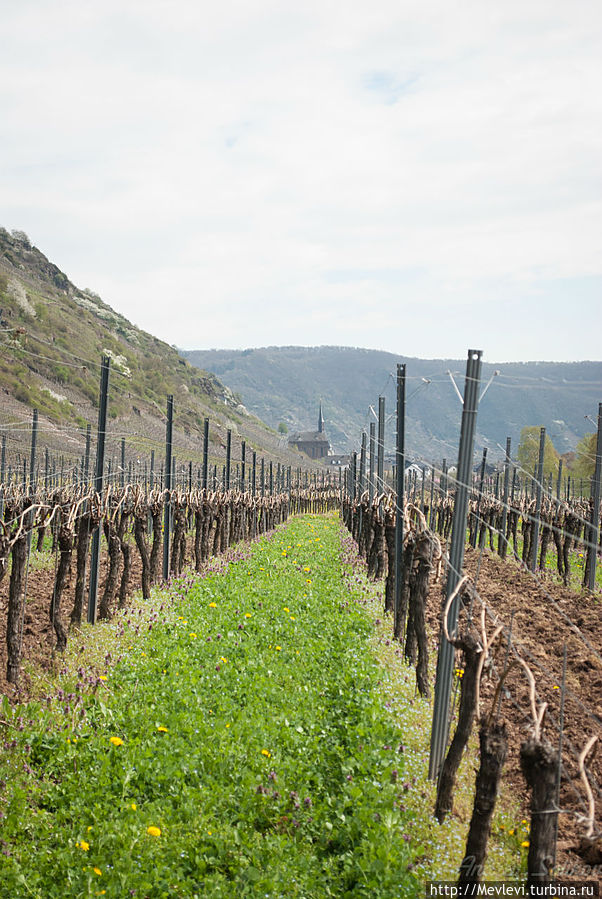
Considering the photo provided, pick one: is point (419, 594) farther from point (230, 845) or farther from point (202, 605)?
point (202, 605)

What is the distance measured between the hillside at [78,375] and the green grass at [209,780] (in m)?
21.6

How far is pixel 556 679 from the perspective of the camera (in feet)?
26.2

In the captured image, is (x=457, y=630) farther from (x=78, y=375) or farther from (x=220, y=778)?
(x=78, y=375)

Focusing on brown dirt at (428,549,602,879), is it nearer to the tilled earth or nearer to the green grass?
the tilled earth

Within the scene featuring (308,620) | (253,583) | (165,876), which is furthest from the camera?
(253,583)

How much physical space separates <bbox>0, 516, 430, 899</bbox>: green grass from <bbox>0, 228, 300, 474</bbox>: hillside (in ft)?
70.8

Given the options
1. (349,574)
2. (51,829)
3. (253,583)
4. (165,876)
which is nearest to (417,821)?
(165,876)

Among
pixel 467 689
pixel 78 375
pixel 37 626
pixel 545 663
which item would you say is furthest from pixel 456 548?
pixel 78 375

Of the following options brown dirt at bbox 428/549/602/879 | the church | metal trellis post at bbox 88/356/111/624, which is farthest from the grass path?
the church

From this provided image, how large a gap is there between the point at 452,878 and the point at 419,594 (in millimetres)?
3808

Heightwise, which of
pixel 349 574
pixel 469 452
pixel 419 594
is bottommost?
pixel 349 574

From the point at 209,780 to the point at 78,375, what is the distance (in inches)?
2635

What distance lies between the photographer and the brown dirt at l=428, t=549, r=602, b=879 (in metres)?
4.98

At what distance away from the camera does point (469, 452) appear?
19.0 ft
